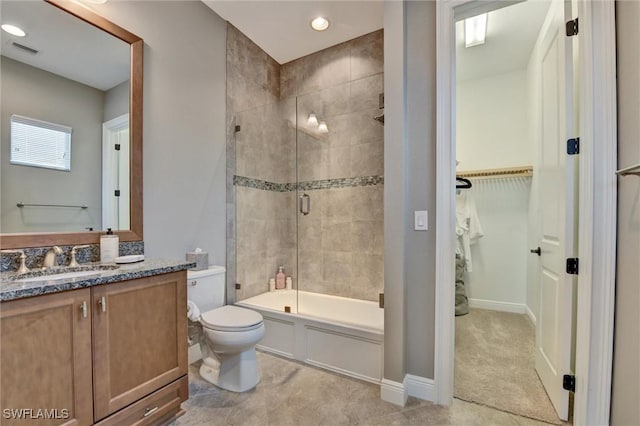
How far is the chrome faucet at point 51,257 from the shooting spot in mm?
1432

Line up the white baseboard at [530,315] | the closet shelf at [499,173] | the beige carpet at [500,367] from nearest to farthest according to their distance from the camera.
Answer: the beige carpet at [500,367] < the white baseboard at [530,315] < the closet shelf at [499,173]

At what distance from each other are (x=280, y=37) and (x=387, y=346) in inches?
112

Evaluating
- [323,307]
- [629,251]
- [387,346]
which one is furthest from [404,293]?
[323,307]

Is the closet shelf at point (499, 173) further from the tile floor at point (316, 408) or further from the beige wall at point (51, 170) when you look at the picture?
the beige wall at point (51, 170)

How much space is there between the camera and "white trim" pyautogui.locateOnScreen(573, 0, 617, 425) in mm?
1274

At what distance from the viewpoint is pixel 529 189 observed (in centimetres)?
325

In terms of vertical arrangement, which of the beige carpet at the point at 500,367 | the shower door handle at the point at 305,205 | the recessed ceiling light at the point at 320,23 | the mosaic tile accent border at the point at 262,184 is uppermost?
the recessed ceiling light at the point at 320,23

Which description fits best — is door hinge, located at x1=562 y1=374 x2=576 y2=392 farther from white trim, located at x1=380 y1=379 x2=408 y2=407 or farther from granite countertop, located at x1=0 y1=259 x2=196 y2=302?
granite countertop, located at x1=0 y1=259 x2=196 y2=302

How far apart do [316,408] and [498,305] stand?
2828 mm

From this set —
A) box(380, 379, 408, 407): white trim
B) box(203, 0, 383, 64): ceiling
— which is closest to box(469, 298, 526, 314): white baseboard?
box(380, 379, 408, 407): white trim

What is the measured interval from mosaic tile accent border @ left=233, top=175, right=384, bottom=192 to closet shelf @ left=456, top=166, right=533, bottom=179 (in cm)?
152

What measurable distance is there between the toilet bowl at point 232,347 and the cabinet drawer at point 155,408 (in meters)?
0.31

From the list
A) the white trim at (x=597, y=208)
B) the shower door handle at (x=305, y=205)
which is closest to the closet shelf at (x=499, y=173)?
the shower door handle at (x=305, y=205)

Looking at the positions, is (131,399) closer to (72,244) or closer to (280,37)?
(72,244)
